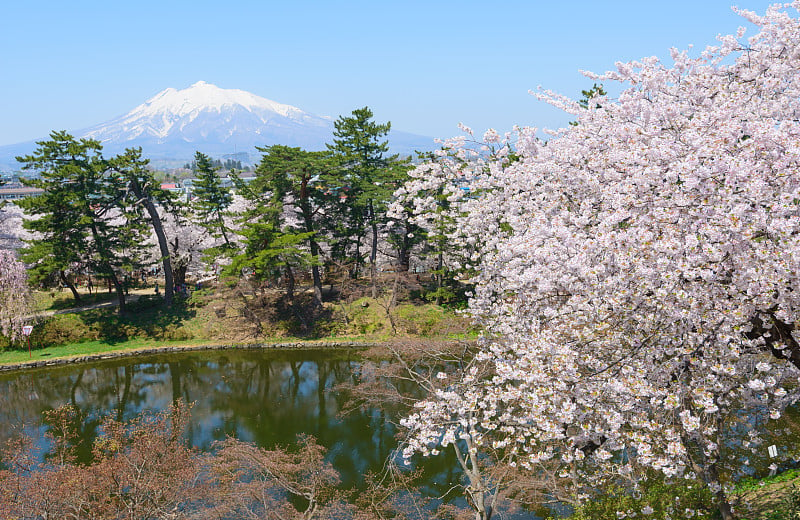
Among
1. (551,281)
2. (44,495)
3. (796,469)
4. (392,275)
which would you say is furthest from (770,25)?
(392,275)

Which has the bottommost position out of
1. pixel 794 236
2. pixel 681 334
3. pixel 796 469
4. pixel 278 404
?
Result: pixel 278 404

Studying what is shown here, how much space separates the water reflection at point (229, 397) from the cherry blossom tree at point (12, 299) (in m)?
2.65

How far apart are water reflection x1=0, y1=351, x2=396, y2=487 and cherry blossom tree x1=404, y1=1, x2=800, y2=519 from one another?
790 cm

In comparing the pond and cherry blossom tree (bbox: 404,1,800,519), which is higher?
cherry blossom tree (bbox: 404,1,800,519)

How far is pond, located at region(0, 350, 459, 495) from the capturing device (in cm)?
1442

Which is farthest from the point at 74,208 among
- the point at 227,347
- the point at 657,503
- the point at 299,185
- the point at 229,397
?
the point at 657,503

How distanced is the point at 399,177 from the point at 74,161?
15.6 meters

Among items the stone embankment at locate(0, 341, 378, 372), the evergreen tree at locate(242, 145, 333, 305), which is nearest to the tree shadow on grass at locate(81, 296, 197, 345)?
the stone embankment at locate(0, 341, 378, 372)

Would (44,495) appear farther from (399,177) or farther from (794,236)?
(399,177)

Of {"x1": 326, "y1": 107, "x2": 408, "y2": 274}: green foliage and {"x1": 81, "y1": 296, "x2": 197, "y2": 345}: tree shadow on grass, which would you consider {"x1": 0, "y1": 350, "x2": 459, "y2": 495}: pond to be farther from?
{"x1": 326, "y1": 107, "x2": 408, "y2": 274}: green foliage

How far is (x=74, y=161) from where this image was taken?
955 inches

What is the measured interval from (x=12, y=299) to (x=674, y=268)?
2733 cm

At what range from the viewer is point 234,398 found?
1853 cm

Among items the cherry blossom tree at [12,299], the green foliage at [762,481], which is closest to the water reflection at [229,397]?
the cherry blossom tree at [12,299]
